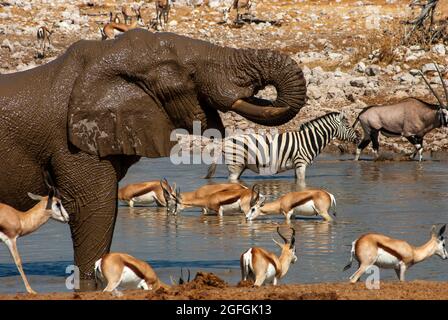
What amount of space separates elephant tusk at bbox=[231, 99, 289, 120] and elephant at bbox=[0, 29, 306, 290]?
0.34ft

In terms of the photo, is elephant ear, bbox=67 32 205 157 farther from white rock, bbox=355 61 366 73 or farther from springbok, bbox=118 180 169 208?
white rock, bbox=355 61 366 73

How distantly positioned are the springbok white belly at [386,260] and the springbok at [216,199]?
13.4ft

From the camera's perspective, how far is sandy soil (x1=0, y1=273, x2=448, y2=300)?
8.39m

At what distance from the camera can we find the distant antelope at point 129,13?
3219cm

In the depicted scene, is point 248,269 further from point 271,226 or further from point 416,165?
point 416,165

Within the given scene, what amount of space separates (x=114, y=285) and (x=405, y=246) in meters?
2.50

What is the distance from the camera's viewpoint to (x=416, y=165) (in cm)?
2025

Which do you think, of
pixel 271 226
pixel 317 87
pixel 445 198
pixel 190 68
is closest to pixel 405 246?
pixel 190 68

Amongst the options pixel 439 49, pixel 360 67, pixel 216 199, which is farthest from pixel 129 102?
pixel 439 49

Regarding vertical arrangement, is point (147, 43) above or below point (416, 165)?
above

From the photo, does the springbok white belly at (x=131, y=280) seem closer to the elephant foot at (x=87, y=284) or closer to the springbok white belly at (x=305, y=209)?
the elephant foot at (x=87, y=284)

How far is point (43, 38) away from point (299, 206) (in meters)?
14.7

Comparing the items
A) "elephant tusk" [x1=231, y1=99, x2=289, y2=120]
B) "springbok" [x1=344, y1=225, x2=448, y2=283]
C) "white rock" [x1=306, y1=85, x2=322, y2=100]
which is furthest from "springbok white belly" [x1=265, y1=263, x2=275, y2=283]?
"white rock" [x1=306, y1=85, x2=322, y2=100]

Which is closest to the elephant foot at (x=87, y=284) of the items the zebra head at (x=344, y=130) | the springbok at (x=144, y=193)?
the springbok at (x=144, y=193)
